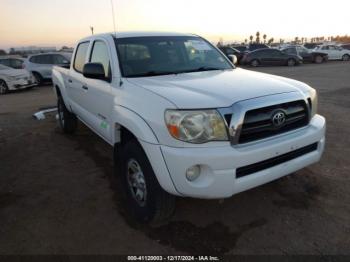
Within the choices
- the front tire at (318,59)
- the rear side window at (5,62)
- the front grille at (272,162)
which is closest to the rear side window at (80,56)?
the front grille at (272,162)

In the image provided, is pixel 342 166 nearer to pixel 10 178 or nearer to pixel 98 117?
pixel 98 117

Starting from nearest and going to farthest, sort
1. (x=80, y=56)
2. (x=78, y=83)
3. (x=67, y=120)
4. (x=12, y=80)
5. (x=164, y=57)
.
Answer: (x=164, y=57) → (x=78, y=83) → (x=80, y=56) → (x=67, y=120) → (x=12, y=80)

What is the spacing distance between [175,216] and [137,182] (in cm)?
53

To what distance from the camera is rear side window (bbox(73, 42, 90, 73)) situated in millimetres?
5367

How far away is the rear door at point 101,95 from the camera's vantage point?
160 inches

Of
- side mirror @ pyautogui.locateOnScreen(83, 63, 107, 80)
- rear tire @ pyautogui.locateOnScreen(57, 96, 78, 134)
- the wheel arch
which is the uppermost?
side mirror @ pyautogui.locateOnScreen(83, 63, 107, 80)

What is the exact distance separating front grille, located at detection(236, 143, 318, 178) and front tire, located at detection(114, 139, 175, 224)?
73 centimetres

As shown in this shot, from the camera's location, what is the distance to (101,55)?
4512mm

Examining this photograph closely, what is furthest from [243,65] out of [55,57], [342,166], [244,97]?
[244,97]

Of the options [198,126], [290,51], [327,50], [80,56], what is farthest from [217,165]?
[327,50]

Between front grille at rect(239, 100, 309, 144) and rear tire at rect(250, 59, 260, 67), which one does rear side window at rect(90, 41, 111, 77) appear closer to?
front grille at rect(239, 100, 309, 144)

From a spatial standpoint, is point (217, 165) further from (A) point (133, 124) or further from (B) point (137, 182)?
(B) point (137, 182)

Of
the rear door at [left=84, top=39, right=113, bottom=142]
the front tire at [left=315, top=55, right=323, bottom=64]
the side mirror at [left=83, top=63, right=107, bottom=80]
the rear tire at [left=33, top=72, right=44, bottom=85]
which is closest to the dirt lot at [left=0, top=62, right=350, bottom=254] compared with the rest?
the rear door at [left=84, top=39, right=113, bottom=142]

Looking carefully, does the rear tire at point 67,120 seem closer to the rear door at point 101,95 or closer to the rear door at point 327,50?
the rear door at point 101,95
